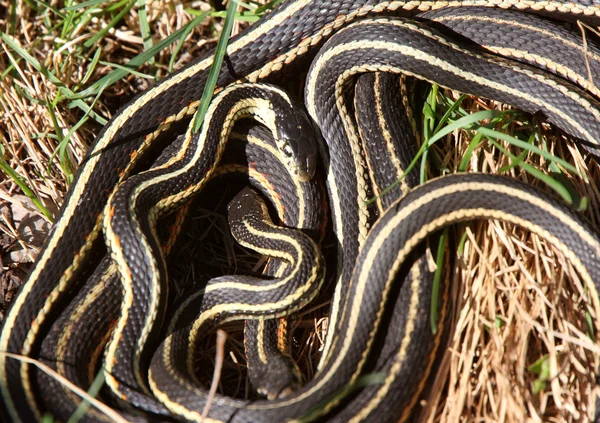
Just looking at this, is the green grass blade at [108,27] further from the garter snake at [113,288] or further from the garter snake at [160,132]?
the garter snake at [113,288]

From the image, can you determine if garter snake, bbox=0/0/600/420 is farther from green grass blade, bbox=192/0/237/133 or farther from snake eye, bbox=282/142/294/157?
snake eye, bbox=282/142/294/157

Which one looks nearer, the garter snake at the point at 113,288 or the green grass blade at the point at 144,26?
the garter snake at the point at 113,288

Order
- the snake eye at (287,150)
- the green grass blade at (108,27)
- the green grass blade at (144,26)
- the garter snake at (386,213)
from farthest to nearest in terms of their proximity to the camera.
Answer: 1. the green grass blade at (144,26)
2. the green grass blade at (108,27)
3. the snake eye at (287,150)
4. the garter snake at (386,213)

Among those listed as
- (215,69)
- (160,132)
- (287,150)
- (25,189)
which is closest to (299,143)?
(287,150)

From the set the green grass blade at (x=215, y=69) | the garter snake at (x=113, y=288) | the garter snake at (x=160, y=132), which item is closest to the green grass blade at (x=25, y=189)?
the garter snake at (x=160, y=132)

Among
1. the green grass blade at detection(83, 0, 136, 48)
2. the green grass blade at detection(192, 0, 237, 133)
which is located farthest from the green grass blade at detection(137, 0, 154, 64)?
the green grass blade at detection(192, 0, 237, 133)

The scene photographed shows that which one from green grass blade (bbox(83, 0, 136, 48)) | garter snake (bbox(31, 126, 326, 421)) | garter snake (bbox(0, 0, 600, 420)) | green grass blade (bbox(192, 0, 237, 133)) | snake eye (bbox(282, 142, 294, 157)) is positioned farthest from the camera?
green grass blade (bbox(83, 0, 136, 48))

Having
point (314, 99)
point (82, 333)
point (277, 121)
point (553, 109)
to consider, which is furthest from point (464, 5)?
point (82, 333)

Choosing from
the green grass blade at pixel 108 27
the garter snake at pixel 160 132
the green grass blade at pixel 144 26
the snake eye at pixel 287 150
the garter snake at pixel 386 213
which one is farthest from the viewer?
the green grass blade at pixel 144 26
